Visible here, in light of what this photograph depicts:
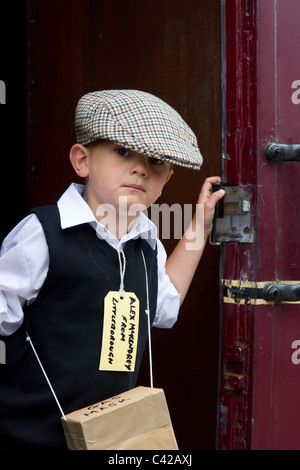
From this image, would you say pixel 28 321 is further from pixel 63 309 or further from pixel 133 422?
pixel 133 422

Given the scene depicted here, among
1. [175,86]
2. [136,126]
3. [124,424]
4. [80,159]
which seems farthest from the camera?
[175,86]

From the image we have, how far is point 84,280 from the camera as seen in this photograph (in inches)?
62.6

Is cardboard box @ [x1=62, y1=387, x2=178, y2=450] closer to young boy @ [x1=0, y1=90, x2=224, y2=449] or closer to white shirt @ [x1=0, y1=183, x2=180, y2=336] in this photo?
young boy @ [x1=0, y1=90, x2=224, y2=449]

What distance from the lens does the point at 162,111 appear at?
164 centimetres

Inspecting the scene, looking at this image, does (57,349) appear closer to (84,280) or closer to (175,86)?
(84,280)

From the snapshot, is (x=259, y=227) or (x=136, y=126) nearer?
(x=136, y=126)

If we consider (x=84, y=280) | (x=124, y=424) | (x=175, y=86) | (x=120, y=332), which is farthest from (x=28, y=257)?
(x=175, y=86)

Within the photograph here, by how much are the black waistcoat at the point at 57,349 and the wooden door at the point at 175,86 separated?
676 millimetres

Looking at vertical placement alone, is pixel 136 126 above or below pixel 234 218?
above

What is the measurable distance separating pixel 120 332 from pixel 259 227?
425 mm

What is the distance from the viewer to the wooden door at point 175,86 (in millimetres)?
2217

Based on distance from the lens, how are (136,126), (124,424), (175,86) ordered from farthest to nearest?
(175,86) < (136,126) < (124,424)

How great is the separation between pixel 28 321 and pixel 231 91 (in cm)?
74

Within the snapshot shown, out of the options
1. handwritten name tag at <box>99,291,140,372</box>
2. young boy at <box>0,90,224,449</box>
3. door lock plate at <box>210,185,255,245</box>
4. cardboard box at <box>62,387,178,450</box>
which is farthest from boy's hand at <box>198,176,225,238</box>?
cardboard box at <box>62,387,178,450</box>
